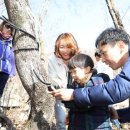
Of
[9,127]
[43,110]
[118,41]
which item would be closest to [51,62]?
[43,110]

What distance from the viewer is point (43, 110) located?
4.67 meters

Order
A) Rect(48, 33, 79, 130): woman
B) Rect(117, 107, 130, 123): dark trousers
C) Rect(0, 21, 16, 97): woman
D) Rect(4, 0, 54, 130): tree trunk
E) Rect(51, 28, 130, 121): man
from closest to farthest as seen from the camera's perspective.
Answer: Rect(51, 28, 130, 121): man → Rect(117, 107, 130, 123): dark trousers → Rect(48, 33, 79, 130): woman → Rect(4, 0, 54, 130): tree trunk → Rect(0, 21, 16, 97): woman

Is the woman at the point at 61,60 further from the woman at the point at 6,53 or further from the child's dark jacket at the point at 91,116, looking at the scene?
the child's dark jacket at the point at 91,116

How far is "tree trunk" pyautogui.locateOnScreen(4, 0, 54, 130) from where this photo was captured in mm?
4584

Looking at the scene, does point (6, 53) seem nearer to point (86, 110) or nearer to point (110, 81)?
point (86, 110)

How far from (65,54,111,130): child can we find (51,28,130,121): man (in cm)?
44

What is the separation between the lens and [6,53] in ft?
16.3

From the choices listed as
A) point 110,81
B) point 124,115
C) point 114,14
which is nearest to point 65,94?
point 110,81

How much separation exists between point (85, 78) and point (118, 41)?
0.65m

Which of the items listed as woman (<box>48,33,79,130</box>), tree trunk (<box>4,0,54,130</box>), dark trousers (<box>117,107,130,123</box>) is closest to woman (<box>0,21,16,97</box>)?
tree trunk (<box>4,0,54,130</box>)

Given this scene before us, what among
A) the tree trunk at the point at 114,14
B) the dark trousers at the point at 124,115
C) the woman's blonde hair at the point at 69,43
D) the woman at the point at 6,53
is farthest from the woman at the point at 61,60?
the tree trunk at the point at 114,14

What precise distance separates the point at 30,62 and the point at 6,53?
514 millimetres

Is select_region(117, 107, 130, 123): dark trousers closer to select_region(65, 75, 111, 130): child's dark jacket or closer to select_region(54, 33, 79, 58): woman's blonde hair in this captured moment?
select_region(65, 75, 111, 130): child's dark jacket

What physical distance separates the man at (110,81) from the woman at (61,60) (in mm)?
1618
